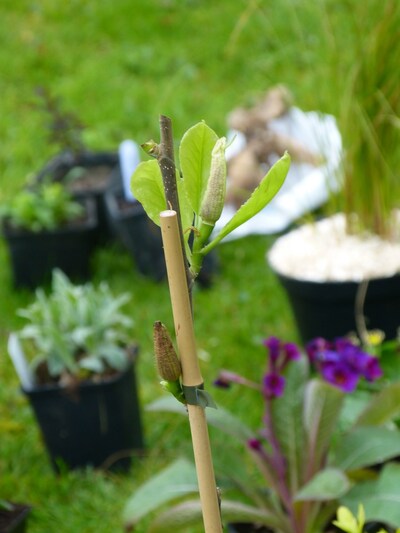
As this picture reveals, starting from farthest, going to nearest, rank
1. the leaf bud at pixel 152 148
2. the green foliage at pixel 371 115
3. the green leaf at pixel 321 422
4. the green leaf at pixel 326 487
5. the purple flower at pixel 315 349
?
the green foliage at pixel 371 115
the purple flower at pixel 315 349
the green leaf at pixel 321 422
the green leaf at pixel 326 487
the leaf bud at pixel 152 148

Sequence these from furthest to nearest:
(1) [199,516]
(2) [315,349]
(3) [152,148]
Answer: (2) [315,349] < (1) [199,516] < (3) [152,148]

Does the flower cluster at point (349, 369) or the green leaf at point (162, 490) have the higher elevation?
the flower cluster at point (349, 369)

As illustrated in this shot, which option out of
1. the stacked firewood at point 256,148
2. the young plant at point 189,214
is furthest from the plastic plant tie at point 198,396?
the stacked firewood at point 256,148

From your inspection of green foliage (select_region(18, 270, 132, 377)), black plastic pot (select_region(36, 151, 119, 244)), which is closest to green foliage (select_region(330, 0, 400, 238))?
green foliage (select_region(18, 270, 132, 377))

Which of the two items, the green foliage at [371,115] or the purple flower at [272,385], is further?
the green foliage at [371,115]

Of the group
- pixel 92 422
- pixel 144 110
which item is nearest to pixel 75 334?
pixel 92 422

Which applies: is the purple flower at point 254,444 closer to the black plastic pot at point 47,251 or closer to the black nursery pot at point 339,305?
the black nursery pot at point 339,305

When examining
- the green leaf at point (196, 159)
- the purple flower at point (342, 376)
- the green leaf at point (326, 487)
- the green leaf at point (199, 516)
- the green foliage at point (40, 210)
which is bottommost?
the green leaf at point (199, 516)

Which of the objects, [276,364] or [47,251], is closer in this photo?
[276,364]

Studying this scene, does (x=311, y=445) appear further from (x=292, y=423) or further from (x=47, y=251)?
(x=47, y=251)
